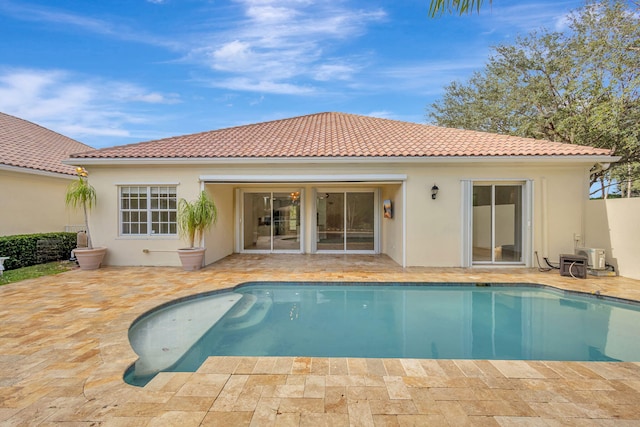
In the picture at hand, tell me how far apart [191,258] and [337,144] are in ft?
20.7

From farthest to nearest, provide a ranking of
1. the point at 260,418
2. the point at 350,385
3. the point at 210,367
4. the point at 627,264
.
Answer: the point at 627,264, the point at 210,367, the point at 350,385, the point at 260,418

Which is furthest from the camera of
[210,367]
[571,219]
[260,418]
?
[571,219]

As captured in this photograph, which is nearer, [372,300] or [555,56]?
[372,300]

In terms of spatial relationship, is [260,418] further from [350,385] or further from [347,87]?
[347,87]

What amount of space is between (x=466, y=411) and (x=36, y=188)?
1678cm

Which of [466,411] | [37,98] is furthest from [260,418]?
[37,98]

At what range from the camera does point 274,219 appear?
14.2m

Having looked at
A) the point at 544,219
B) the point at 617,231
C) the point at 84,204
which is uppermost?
the point at 84,204

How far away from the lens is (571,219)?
1053 cm

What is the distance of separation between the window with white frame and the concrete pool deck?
A: 562 centimetres

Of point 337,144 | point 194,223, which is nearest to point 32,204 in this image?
point 194,223

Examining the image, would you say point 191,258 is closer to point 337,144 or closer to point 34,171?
point 337,144

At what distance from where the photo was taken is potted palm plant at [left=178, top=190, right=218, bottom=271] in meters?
10.1

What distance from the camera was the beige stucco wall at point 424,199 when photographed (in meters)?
10.5
